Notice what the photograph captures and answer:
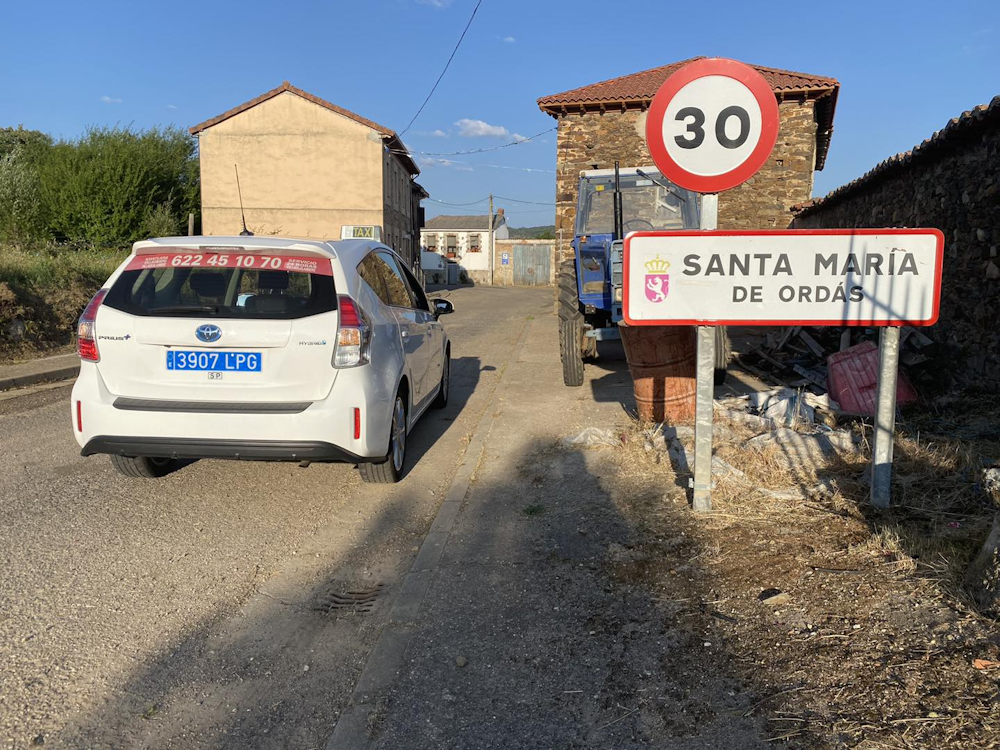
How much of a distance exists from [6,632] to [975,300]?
7741 millimetres

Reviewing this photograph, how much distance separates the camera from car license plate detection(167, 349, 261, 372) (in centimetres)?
440

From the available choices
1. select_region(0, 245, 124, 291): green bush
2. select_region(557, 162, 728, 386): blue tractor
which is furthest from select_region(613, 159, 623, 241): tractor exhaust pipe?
select_region(0, 245, 124, 291): green bush

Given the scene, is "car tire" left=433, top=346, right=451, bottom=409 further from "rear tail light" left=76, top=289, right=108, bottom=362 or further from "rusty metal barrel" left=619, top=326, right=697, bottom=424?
"rear tail light" left=76, top=289, right=108, bottom=362

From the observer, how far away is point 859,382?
257 inches

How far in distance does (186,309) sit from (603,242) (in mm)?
5824

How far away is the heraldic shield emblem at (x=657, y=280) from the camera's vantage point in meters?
4.11

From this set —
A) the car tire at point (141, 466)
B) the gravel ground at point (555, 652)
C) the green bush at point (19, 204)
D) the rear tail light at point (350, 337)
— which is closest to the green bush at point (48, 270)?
the green bush at point (19, 204)

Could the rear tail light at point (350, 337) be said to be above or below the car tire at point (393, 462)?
above

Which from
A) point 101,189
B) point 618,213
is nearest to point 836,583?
point 618,213

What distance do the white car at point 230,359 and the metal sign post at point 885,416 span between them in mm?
2837

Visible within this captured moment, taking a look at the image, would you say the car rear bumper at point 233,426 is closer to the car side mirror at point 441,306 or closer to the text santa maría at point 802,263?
the text santa maría at point 802,263

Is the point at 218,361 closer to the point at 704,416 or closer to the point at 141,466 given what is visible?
the point at 141,466

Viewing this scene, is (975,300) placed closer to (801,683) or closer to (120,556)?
(801,683)

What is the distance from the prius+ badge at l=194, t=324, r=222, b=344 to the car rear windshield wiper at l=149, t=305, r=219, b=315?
0.33 feet
